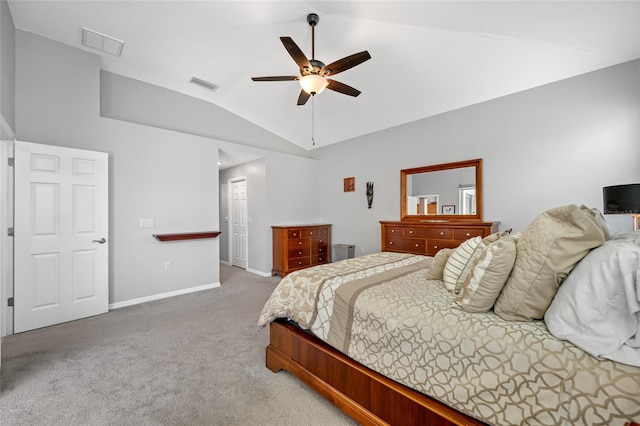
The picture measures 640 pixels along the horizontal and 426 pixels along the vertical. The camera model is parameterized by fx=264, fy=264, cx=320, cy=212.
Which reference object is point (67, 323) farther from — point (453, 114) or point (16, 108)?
point (453, 114)

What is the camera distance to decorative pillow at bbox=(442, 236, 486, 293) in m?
1.59

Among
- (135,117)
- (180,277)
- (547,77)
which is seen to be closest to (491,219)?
(547,77)

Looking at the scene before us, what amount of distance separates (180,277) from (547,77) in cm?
569

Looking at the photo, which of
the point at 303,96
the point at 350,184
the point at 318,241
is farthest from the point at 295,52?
the point at 318,241

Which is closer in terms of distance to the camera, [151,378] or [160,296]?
[151,378]

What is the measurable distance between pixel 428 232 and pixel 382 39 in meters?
2.66

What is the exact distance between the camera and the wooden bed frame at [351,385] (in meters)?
1.22

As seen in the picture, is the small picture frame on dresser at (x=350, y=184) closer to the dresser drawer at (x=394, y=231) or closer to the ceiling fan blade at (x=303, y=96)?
the dresser drawer at (x=394, y=231)

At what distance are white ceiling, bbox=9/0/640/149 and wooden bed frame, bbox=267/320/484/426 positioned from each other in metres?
3.15

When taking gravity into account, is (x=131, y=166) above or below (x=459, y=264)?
above

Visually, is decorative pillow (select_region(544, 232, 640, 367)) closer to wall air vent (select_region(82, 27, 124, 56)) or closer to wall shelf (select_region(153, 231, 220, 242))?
wall shelf (select_region(153, 231, 220, 242))

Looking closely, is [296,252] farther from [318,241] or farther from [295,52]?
[295,52]

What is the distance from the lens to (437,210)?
171 inches

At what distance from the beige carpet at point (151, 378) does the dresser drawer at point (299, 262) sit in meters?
1.98
